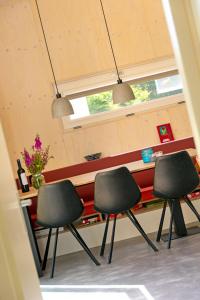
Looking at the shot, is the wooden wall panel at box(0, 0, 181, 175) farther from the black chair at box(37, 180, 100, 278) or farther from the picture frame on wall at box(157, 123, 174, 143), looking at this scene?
the black chair at box(37, 180, 100, 278)

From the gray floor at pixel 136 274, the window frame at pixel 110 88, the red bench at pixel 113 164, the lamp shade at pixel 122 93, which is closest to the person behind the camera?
the gray floor at pixel 136 274

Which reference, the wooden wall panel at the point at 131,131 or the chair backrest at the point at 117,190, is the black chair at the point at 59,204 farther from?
the wooden wall panel at the point at 131,131

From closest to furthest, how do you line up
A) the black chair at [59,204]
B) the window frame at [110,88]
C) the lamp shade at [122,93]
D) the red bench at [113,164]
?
the black chair at [59,204] → the lamp shade at [122,93] → the red bench at [113,164] → the window frame at [110,88]

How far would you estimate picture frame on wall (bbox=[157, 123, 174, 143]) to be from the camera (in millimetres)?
5906

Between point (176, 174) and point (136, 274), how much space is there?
3.40ft

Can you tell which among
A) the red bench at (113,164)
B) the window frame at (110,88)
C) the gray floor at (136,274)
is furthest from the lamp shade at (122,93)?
the gray floor at (136,274)

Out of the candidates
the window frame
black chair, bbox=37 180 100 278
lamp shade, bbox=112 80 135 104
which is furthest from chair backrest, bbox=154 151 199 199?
the window frame

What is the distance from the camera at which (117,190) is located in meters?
4.24

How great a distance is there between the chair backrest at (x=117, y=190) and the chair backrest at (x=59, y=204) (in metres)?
0.27

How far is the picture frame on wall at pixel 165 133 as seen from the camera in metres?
5.91

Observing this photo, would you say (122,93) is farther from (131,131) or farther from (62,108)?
(131,131)

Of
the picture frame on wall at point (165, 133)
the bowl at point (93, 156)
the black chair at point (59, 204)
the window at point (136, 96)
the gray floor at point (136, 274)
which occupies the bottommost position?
the gray floor at point (136, 274)

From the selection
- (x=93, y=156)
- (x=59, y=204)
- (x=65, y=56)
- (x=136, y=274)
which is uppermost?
(x=65, y=56)

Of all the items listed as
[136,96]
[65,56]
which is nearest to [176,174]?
[136,96]
